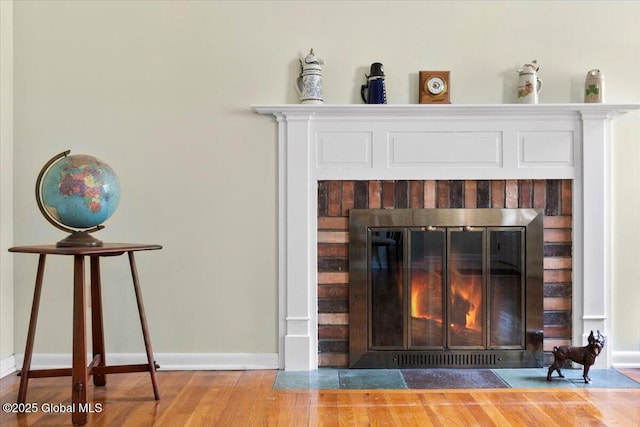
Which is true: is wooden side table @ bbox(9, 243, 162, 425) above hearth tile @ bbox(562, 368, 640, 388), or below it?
above

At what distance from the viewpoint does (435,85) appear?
3.02 metres

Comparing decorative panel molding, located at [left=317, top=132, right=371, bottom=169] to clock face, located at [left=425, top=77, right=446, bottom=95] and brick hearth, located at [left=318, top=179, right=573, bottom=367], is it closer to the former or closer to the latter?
brick hearth, located at [left=318, top=179, right=573, bottom=367]

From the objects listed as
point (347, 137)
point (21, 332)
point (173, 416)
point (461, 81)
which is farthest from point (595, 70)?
point (21, 332)

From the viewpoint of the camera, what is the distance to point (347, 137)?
120 inches

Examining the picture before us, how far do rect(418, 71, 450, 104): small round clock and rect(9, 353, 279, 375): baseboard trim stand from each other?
163cm

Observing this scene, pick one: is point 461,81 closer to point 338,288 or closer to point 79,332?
point 338,288

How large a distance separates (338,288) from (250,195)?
2.32 ft

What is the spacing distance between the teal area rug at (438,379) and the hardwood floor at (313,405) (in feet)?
0.24

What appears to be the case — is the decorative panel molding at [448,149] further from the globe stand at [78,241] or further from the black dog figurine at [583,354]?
the globe stand at [78,241]

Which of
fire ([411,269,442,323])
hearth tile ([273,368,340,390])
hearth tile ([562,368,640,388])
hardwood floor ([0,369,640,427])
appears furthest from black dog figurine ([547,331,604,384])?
hearth tile ([273,368,340,390])

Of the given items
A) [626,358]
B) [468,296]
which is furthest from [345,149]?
[626,358]

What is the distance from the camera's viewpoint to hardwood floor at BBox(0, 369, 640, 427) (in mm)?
2303

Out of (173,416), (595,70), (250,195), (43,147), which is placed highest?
(595,70)

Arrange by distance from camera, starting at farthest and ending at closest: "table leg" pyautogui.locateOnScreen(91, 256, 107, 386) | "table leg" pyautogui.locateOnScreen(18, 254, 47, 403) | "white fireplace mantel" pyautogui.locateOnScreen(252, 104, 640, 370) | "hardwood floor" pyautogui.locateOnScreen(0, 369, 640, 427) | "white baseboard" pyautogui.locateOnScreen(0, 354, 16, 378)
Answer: "white fireplace mantel" pyautogui.locateOnScreen(252, 104, 640, 370) < "white baseboard" pyautogui.locateOnScreen(0, 354, 16, 378) < "table leg" pyautogui.locateOnScreen(91, 256, 107, 386) < "table leg" pyautogui.locateOnScreen(18, 254, 47, 403) < "hardwood floor" pyautogui.locateOnScreen(0, 369, 640, 427)
